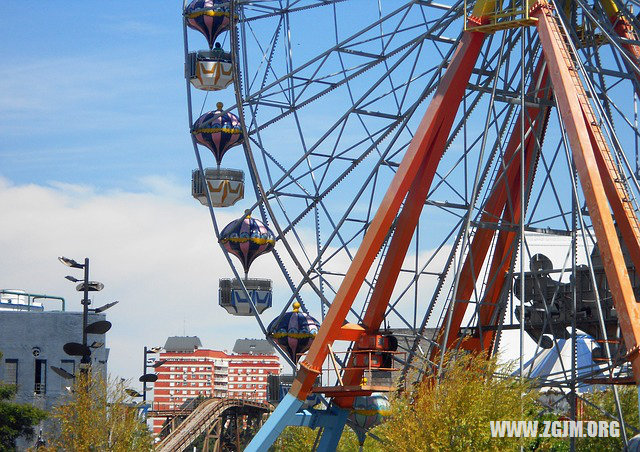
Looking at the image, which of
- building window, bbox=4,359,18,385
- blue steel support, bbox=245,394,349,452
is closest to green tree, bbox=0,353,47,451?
building window, bbox=4,359,18,385

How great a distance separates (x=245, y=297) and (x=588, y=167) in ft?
56.3

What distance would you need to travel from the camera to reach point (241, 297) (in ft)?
136

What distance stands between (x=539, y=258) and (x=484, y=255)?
3.11m

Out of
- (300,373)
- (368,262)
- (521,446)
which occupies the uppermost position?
(368,262)

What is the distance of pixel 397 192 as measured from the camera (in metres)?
31.4

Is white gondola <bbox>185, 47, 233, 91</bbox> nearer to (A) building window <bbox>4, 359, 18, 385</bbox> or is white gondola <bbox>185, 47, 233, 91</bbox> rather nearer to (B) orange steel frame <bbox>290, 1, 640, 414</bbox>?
(B) orange steel frame <bbox>290, 1, 640, 414</bbox>

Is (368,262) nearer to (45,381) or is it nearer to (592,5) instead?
(592,5)

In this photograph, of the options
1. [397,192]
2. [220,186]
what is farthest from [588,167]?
[220,186]

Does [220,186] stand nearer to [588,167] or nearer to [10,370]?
[588,167]

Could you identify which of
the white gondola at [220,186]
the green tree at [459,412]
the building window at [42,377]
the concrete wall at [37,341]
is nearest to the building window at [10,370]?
the concrete wall at [37,341]

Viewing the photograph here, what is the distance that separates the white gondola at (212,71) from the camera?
130ft

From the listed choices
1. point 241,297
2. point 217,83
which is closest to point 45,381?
point 241,297

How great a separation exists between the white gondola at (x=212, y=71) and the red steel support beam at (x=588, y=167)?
1214 centimetres

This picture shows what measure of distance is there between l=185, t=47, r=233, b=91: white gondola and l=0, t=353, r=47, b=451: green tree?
2116 cm
